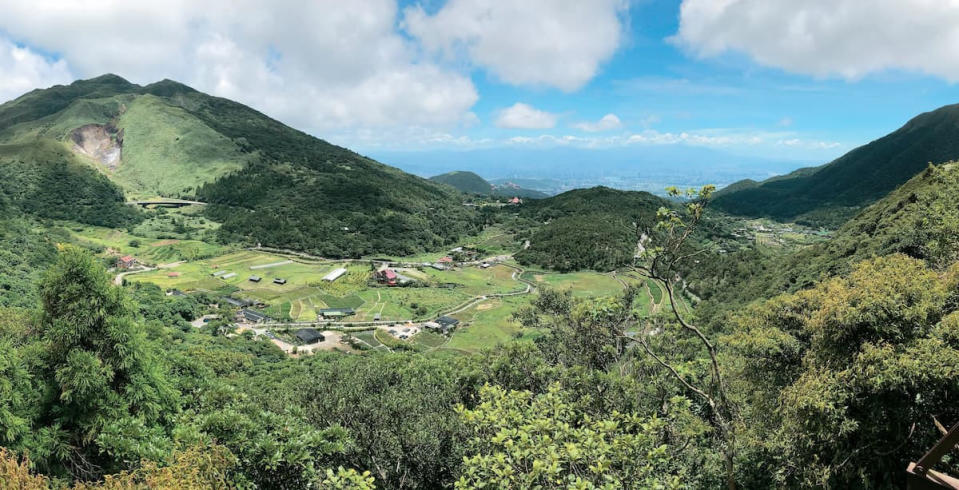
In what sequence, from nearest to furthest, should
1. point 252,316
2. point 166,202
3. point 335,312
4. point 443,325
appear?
point 252,316 < point 443,325 < point 335,312 < point 166,202

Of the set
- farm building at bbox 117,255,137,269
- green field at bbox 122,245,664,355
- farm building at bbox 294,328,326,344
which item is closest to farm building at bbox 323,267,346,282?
green field at bbox 122,245,664,355

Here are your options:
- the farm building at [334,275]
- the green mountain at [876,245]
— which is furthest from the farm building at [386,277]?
the green mountain at [876,245]

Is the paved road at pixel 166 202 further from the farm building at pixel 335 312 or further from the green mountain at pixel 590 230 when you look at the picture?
the green mountain at pixel 590 230

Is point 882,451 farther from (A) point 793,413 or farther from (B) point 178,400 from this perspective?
(B) point 178,400

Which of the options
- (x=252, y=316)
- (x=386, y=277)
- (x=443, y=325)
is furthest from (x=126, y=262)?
(x=443, y=325)

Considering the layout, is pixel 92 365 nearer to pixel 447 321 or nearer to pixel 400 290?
pixel 447 321
